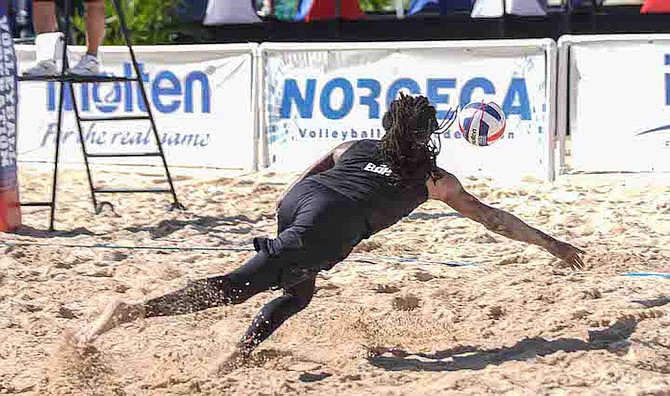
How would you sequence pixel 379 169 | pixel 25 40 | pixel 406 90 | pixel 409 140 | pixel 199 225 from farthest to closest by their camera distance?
pixel 25 40, pixel 406 90, pixel 199 225, pixel 379 169, pixel 409 140

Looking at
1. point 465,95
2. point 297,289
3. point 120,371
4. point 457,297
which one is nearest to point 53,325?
point 120,371

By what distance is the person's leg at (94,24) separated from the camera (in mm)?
8352

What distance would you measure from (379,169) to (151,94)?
21.4 feet

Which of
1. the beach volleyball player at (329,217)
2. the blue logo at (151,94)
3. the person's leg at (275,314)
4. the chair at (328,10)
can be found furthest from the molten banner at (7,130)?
the chair at (328,10)

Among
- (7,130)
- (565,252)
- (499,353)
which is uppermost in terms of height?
(7,130)

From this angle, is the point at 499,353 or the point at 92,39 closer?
the point at 499,353

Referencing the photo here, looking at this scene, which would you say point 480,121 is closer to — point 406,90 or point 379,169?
point 406,90

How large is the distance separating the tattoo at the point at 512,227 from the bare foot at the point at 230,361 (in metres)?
1.16

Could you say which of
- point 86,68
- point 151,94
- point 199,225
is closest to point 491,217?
point 199,225

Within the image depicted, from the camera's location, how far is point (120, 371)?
4.64 m

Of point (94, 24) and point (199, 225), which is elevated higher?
point (94, 24)

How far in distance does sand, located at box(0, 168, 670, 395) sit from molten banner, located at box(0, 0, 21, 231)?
195 millimetres

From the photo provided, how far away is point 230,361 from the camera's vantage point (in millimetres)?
4531

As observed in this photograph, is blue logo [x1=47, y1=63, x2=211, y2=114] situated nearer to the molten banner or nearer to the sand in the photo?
the sand
